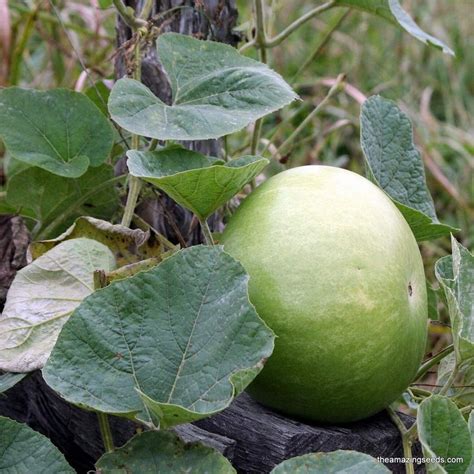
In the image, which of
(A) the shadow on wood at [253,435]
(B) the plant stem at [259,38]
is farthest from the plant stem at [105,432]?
(B) the plant stem at [259,38]

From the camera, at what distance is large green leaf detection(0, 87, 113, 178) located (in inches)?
38.9

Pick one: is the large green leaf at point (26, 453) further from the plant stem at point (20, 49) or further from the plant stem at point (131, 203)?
the plant stem at point (20, 49)

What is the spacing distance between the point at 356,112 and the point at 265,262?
2.30 metres

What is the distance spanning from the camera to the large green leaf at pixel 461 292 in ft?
2.50

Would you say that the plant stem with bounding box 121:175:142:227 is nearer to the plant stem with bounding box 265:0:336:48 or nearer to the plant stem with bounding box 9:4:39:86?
the plant stem with bounding box 265:0:336:48

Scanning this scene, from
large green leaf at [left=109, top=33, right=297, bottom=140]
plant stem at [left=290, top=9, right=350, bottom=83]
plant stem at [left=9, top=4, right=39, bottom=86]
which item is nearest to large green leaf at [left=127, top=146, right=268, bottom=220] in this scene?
large green leaf at [left=109, top=33, right=297, bottom=140]

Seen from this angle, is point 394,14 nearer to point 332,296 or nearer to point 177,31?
point 177,31

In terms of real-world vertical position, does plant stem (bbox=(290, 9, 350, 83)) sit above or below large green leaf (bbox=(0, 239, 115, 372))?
above

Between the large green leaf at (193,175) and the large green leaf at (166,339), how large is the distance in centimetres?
9

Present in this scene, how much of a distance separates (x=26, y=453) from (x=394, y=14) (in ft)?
2.49

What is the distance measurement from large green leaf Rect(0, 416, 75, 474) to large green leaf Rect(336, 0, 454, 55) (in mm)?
738

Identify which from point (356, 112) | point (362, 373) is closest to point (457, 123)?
point (356, 112)

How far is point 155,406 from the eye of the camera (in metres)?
0.64

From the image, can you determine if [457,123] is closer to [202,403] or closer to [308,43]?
[308,43]
